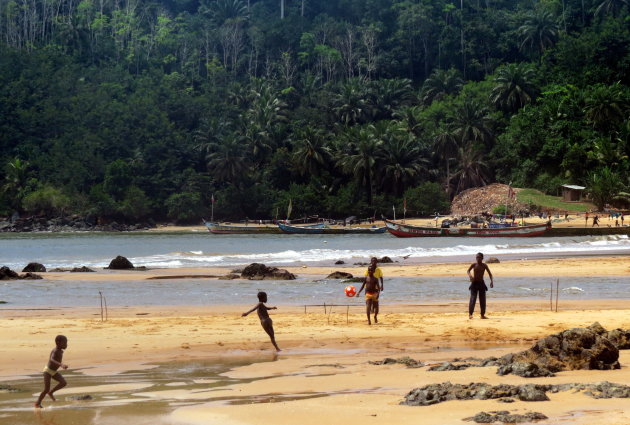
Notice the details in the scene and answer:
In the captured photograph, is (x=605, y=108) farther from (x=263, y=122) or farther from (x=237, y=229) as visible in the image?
(x=263, y=122)

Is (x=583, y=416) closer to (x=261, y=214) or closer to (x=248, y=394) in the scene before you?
(x=248, y=394)

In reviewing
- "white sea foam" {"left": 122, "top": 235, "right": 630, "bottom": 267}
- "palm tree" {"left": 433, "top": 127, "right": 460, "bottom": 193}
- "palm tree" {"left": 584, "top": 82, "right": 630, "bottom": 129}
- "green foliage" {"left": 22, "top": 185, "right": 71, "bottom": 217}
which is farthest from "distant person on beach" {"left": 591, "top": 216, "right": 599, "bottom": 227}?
"green foliage" {"left": 22, "top": 185, "right": 71, "bottom": 217}

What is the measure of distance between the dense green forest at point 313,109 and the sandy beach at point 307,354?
56629 millimetres

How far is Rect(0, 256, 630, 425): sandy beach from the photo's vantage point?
38.0ft

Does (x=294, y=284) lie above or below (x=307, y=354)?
below

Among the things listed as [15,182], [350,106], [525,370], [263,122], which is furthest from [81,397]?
[350,106]

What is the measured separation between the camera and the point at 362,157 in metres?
98.3

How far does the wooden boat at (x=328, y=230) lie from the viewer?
8831 cm

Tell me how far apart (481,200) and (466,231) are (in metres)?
19.1

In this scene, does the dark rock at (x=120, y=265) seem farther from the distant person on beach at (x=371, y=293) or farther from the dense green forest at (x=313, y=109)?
the dense green forest at (x=313, y=109)

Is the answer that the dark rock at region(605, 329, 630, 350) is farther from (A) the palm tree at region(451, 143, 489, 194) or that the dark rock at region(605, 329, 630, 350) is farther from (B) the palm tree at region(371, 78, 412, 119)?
(B) the palm tree at region(371, 78, 412, 119)

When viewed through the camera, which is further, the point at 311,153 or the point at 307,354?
the point at 311,153

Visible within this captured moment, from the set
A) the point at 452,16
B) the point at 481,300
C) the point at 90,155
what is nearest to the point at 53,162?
the point at 90,155

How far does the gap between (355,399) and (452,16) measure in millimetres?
128109
